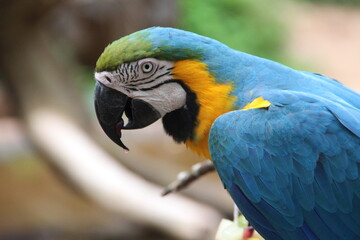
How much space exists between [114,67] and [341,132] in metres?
0.60

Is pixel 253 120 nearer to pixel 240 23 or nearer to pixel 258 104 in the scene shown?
pixel 258 104

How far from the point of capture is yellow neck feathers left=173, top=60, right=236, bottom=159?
1.56 m

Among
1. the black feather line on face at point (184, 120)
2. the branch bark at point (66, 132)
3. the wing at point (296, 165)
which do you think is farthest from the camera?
the branch bark at point (66, 132)

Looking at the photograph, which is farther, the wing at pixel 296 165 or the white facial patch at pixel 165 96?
the white facial patch at pixel 165 96

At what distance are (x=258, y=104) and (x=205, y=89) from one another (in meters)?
0.15

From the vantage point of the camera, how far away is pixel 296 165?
1.51m

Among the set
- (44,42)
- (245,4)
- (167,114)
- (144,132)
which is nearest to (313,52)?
(245,4)

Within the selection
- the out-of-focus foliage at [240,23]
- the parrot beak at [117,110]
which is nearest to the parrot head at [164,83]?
the parrot beak at [117,110]

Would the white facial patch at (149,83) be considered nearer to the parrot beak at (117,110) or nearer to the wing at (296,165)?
the parrot beak at (117,110)

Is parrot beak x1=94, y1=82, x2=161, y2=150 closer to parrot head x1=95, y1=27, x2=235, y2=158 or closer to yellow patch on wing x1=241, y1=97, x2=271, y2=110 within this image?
parrot head x1=95, y1=27, x2=235, y2=158

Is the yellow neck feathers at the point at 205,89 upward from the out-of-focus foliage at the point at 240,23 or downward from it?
upward

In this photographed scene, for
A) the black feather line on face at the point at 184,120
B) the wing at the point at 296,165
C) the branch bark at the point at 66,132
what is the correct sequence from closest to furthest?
the wing at the point at 296,165, the black feather line on face at the point at 184,120, the branch bark at the point at 66,132

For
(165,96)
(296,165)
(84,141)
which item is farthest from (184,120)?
(84,141)

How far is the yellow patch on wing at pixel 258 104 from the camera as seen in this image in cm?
152
